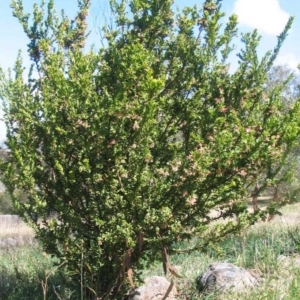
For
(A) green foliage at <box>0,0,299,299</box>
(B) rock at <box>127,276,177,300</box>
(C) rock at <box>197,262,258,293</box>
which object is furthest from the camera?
(C) rock at <box>197,262,258,293</box>

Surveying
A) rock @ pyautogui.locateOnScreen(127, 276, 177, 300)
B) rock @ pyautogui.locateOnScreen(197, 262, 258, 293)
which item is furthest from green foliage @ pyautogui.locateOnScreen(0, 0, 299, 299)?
rock @ pyautogui.locateOnScreen(197, 262, 258, 293)

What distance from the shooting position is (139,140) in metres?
4.09

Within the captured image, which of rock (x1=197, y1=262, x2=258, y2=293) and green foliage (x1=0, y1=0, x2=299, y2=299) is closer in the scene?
green foliage (x1=0, y1=0, x2=299, y2=299)

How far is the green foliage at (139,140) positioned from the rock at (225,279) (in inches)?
39.9

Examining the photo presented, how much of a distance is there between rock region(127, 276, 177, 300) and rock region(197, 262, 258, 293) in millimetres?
421

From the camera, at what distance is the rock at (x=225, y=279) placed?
17.6 ft

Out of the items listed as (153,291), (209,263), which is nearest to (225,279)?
(153,291)

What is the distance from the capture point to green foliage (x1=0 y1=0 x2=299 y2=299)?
404cm

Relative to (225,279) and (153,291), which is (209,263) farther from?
(153,291)

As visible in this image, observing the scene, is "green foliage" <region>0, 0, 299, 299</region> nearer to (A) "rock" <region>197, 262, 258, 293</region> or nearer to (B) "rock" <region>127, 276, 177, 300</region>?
(B) "rock" <region>127, 276, 177, 300</region>

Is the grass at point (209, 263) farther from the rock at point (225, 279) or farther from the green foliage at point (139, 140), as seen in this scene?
the green foliage at point (139, 140)

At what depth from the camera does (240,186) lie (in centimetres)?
432

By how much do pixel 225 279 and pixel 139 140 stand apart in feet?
7.24

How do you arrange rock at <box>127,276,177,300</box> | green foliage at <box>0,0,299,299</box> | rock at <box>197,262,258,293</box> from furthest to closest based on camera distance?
rock at <box>197,262,258,293</box> < rock at <box>127,276,177,300</box> < green foliage at <box>0,0,299,299</box>
